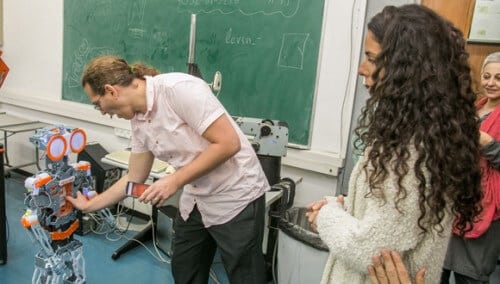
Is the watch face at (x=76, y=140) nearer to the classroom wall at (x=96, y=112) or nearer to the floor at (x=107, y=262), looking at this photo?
the floor at (x=107, y=262)

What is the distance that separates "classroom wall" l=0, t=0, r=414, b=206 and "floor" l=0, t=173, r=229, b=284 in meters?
0.80

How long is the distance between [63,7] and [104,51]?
0.60 meters

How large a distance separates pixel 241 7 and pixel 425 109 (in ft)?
6.54

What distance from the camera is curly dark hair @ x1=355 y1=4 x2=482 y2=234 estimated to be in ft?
2.34

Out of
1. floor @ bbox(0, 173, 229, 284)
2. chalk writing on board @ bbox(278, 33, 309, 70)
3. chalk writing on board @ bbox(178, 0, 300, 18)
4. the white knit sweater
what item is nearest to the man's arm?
floor @ bbox(0, 173, 229, 284)

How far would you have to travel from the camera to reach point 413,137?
73 centimetres

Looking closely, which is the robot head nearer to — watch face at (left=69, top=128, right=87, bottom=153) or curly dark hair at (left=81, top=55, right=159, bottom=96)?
watch face at (left=69, top=128, right=87, bottom=153)

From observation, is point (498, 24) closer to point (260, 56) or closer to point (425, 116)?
point (260, 56)

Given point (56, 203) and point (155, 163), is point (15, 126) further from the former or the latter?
point (56, 203)

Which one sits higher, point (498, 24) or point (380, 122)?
point (498, 24)

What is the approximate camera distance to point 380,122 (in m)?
0.75

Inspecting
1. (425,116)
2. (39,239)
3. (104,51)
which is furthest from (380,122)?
(104,51)

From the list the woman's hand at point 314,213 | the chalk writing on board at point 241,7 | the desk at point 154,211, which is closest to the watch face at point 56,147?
the desk at point 154,211

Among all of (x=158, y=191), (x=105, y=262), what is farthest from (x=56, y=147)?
(x=105, y=262)
